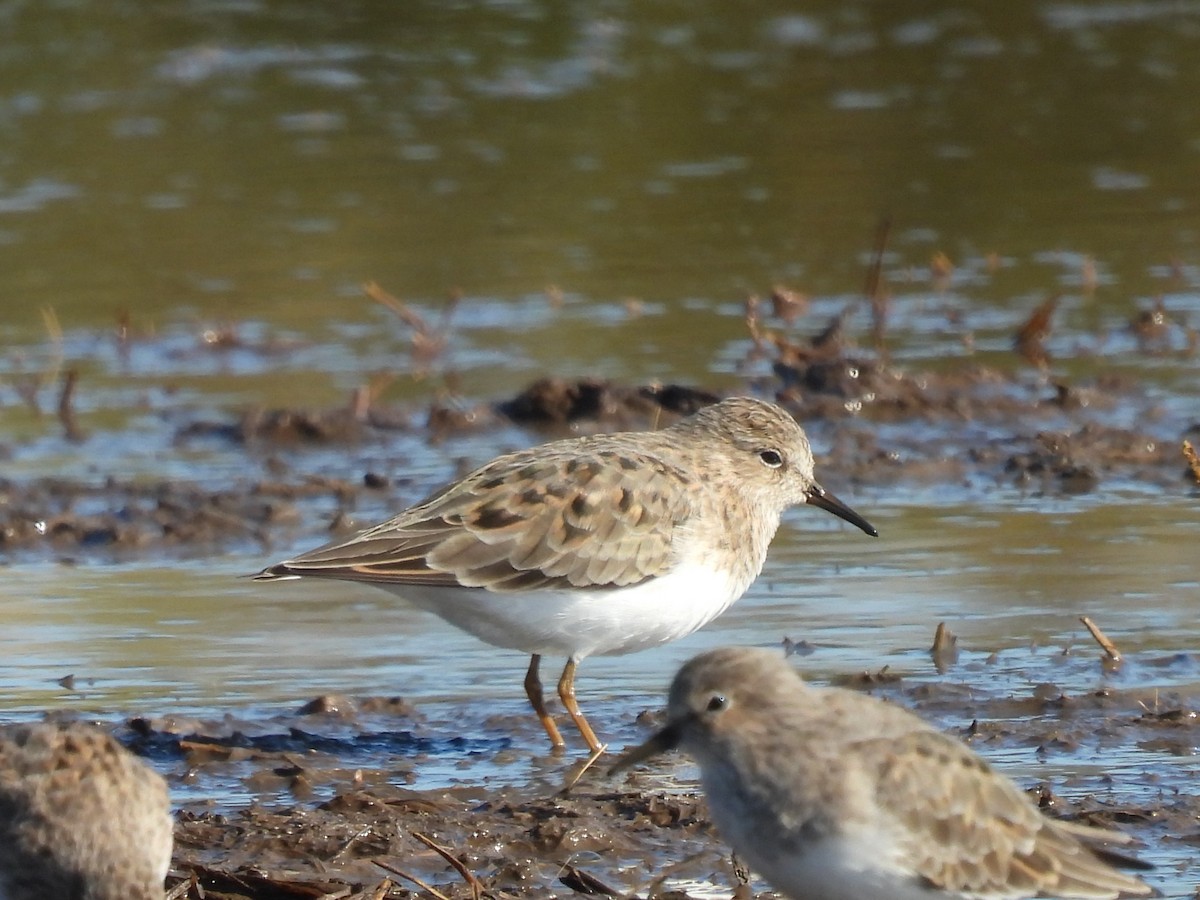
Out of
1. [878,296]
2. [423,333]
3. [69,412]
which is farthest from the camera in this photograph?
[878,296]

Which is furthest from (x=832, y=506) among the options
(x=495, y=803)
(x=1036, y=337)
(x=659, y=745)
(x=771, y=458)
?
(x=1036, y=337)

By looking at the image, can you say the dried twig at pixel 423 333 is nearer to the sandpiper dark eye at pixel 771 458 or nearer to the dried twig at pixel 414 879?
the sandpiper dark eye at pixel 771 458

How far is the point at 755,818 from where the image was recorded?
508 centimetres

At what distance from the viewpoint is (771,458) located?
330 inches

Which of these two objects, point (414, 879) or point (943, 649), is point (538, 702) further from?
point (414, 879)

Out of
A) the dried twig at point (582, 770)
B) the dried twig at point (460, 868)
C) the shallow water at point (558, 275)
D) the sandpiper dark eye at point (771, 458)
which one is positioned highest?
the dried twig at point (460, 868)

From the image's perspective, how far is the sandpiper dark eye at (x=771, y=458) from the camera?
8.37m

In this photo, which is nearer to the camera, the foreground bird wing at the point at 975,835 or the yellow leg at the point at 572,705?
the foreground bird wing at the point at 975,835

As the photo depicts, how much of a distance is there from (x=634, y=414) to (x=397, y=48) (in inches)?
471

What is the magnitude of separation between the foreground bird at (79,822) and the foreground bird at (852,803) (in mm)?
1177

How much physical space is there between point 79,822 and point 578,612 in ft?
8.65

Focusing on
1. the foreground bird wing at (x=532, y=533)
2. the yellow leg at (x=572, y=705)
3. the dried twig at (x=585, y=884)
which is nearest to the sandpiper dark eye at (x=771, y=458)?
the foreground bird wing at (x=532, y=533)

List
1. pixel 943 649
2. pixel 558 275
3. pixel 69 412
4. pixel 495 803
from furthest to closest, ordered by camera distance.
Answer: pixel 558 275 < pixel 69 412 < pixel 943 649 < pixel 495 803

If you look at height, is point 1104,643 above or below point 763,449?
below
